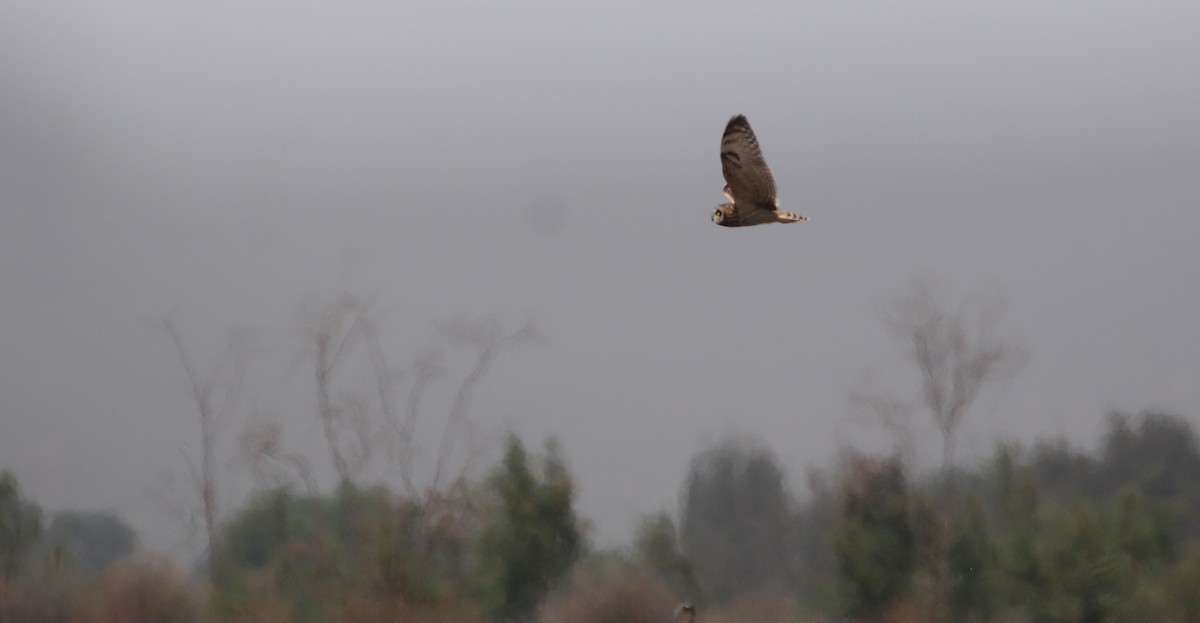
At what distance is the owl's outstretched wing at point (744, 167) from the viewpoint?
9758 millimetres

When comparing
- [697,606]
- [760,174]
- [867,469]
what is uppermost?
[760,174]

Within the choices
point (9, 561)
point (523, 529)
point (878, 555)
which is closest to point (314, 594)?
point (523, 529)

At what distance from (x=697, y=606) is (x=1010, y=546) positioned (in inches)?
186

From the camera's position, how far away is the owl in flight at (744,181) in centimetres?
977

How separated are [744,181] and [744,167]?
0.11 meters

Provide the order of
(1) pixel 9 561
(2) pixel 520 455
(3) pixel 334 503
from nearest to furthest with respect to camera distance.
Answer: (1) pixel 9 561 < (2) pixel 520 455 < (3) pixel 334 503

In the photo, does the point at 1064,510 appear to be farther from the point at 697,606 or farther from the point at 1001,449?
the point at 697,606

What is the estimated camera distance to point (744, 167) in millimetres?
9828

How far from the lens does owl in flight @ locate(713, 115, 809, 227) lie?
9.77m

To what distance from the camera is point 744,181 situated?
386 inches

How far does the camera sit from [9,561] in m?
20.1

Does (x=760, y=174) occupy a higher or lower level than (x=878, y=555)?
higher

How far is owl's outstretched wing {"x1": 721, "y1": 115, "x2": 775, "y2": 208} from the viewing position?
976cm

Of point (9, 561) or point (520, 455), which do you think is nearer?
point (9, 561)
